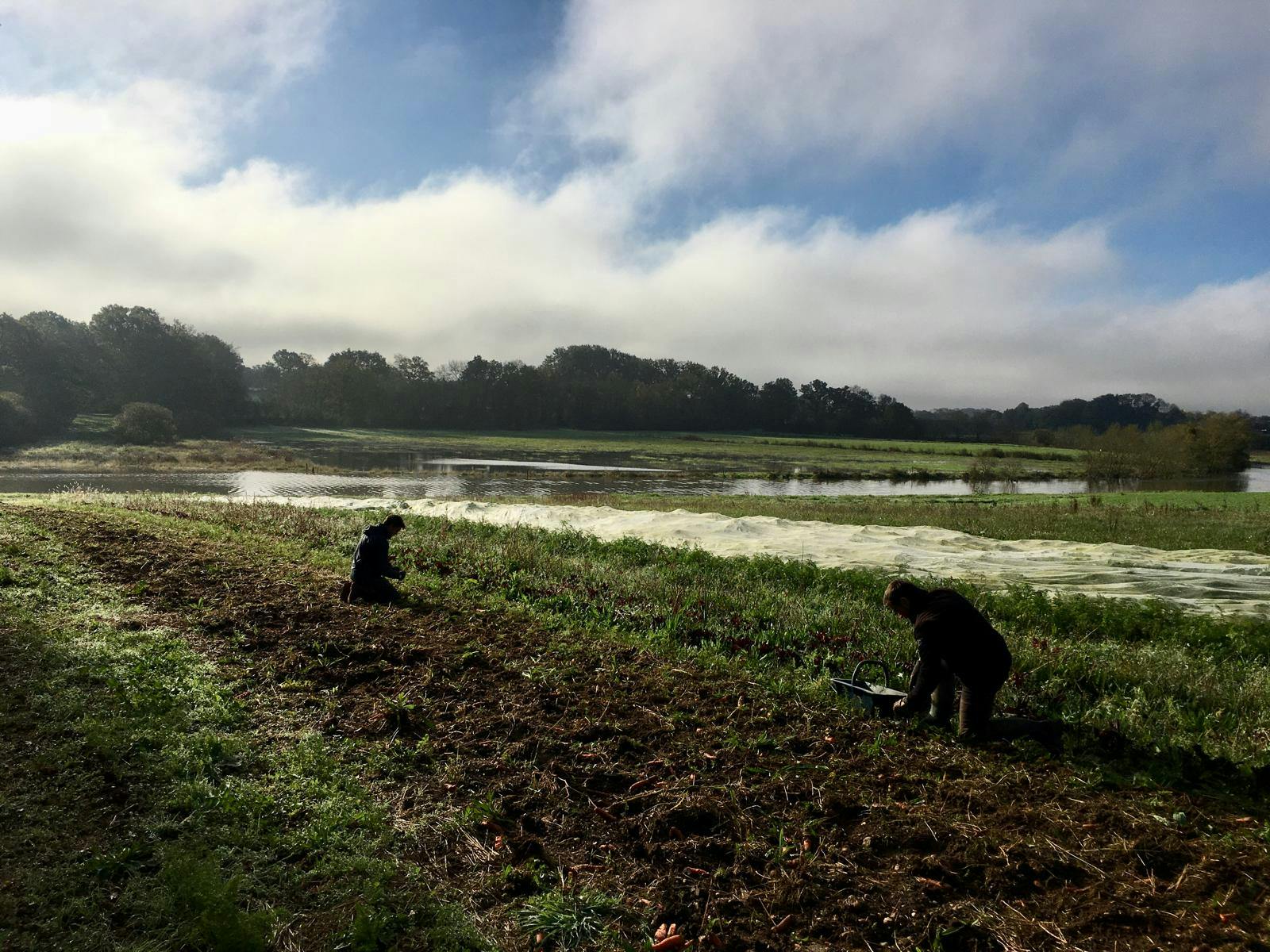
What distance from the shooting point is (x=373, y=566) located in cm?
1040

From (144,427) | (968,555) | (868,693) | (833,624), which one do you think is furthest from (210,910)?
(144,427)

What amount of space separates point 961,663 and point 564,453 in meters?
76.7

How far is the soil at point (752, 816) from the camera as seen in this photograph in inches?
164

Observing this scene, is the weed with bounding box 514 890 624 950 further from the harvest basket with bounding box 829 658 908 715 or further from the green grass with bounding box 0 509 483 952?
the harvest basket with bounding box 829 658 908 715

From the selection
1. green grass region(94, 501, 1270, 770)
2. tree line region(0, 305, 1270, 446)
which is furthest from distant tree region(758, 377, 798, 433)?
green grass region(94, 501, 1270, 770)

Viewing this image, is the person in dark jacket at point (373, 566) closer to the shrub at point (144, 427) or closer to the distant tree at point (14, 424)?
the shrub at point (144, 427)

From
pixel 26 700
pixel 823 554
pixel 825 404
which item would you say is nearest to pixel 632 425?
pixel 825 404

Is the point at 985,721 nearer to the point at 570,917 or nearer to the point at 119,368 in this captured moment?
the point at 570,917

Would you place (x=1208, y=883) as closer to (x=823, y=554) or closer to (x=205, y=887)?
(x=205, y=887)

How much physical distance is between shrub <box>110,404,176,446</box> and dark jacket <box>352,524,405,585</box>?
70010 mm

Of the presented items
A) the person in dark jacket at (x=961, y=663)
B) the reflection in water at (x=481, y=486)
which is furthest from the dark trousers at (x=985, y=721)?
the reflection in water at (x=481, y=486)

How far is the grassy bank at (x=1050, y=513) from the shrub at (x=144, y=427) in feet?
171

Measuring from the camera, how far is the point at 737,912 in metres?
4.24

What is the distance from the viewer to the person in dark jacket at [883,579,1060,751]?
6.24 m
